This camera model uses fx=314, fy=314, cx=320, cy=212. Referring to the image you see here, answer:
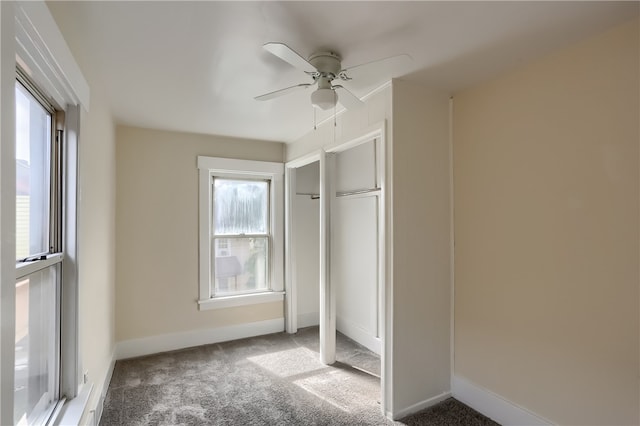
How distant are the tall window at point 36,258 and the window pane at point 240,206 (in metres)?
2.14

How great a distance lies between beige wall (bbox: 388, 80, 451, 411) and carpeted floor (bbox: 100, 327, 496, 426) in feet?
1.02

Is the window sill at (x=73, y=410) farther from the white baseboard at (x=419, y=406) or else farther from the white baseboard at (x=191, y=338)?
the white baseboard at (x=419, y=406)

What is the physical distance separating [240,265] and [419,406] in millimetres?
2486

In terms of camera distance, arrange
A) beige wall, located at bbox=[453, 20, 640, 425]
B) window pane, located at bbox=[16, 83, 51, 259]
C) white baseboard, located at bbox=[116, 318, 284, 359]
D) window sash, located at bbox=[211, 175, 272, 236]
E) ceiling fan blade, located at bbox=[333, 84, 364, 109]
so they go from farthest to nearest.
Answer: window sash, located at bbox=[211, 175, 272, 236], white baseboard, located at bbox=[116, 318, 284, 359], ceiling fan blade, located at bbox=[333, 84, 364, 109], beige wall, located at bbox=[453, 20, 640, 425], window pane, located at bbox=[16, 83, 51, 259]

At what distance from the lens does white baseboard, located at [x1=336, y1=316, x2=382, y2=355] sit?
3.37 meters

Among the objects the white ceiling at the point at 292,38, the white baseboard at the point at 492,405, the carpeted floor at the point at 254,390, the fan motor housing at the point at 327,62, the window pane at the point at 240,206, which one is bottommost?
the carpeted floor at the point at 254,390

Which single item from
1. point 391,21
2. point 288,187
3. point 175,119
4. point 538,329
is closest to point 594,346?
point 538,329

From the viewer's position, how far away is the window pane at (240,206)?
12.5 feet

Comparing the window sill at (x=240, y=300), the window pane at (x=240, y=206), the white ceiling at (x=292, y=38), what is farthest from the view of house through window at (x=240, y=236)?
the white ceiling at (x=292, y=38)

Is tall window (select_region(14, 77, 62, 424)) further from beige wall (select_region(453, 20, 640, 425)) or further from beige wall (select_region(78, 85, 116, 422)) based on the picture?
beige wall (select_region(453, 20, 640, 425))

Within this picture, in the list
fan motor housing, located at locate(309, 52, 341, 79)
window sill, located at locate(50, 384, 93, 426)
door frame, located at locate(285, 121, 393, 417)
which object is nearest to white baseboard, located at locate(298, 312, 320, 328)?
door frame, located at locate(285, 121, 393, 417)

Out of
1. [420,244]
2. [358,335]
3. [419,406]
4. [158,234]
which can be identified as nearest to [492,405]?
[419,406]

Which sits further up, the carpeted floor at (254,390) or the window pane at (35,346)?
the window pane at (35,346)

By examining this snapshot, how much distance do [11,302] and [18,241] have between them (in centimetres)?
50
